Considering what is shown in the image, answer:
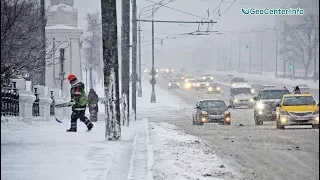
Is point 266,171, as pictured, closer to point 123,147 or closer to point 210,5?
point 123,147

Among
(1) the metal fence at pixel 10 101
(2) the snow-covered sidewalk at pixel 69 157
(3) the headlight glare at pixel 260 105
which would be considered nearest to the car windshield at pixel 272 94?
(3) the headlight glare at pixel 260 105

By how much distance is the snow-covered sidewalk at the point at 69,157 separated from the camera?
1044cm

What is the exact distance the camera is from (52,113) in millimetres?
29125

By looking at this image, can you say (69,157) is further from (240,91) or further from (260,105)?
(240,91)

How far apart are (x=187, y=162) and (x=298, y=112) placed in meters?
8.89

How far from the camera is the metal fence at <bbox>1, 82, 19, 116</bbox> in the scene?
798 inches

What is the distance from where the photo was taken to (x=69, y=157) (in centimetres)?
1238

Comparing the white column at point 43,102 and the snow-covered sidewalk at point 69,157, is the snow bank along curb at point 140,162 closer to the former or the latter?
the snow-covered sidewalk at point 69,157

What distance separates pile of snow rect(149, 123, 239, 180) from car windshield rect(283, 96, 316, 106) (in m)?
5.17

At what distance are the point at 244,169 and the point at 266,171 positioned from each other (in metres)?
0.55

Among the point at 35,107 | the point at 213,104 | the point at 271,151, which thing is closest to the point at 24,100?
the point at 35,107

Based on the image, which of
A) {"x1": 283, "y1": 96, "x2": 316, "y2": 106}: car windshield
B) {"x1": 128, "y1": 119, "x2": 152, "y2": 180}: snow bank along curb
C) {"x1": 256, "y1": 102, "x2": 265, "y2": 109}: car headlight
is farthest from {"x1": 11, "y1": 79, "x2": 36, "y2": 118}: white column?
{"x1": 256, "y1": 102, "x2": 265, "y2": 109}: car headlight

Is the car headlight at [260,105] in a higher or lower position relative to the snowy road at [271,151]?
higher

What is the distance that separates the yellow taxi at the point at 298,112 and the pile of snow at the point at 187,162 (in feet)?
13.6
